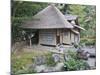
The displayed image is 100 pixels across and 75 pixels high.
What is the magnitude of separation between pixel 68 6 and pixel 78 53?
53 centimetres

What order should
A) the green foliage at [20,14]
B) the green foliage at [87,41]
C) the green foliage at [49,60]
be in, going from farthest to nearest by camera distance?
the green foliage at [87,41], the green foliage at [49,60], the green foliage at [20,14]

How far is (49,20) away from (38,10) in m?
0.16

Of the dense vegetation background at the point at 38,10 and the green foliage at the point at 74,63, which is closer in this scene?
the dense vegetation background at the point at 38,10

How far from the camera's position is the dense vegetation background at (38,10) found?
1844 millimetres

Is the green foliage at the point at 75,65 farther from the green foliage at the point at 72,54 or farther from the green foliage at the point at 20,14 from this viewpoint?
the green foliage at the point at 20,14

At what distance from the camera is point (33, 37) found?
1902 mm

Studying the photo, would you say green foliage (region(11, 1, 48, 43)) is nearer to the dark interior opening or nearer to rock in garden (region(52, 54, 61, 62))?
the dark interior opening

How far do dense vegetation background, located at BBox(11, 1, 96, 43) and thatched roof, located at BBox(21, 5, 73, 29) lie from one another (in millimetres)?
45

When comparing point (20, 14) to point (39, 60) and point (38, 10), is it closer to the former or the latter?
point (38, 10)

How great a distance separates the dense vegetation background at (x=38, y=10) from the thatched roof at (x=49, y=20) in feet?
0.15

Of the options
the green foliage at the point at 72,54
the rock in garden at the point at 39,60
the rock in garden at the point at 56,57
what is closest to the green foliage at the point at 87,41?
the green foliage at the point at 72,54

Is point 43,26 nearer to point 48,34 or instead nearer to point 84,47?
point 48,34

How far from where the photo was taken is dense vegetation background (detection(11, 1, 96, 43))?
1844mm

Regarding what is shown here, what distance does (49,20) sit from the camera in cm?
196
